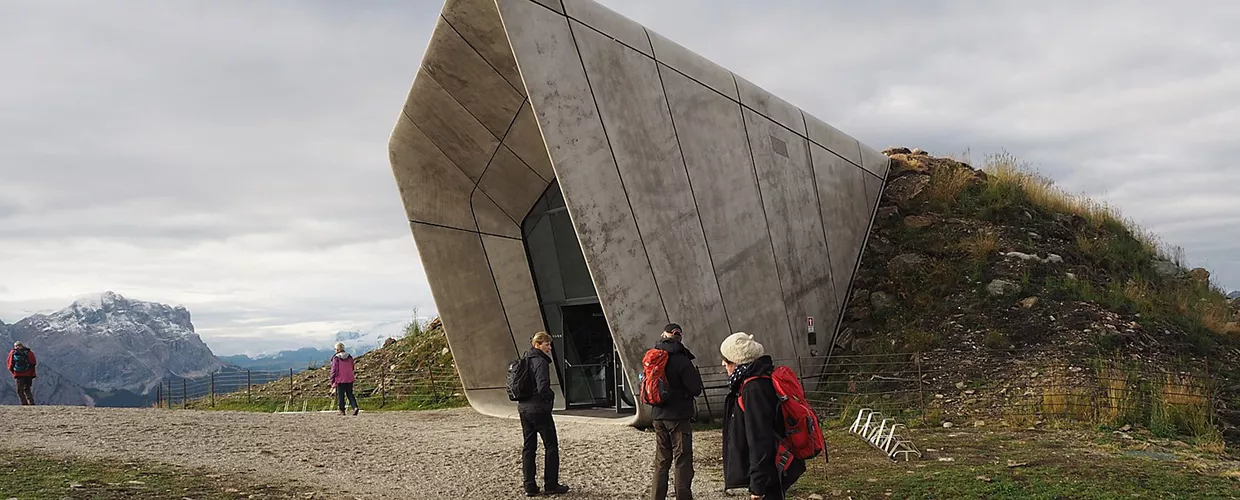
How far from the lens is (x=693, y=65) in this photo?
50.0 ft

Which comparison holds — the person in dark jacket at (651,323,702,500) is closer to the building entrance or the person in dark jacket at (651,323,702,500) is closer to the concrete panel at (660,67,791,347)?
the concrete panel at (660,67,791,347)

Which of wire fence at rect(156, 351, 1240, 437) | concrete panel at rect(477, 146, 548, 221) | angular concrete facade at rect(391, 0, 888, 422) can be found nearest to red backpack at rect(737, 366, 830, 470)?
wire fence at rect(156, 351, 1240, 437)

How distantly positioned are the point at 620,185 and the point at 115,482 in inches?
310

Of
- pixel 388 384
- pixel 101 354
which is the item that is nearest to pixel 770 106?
pixel 388 384

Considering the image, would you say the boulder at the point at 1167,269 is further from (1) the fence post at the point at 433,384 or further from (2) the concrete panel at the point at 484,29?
(1) the fence post at the point at 433,384

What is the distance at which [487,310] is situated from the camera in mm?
17953

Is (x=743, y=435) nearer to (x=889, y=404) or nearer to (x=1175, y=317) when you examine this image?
(x=889, y=404)

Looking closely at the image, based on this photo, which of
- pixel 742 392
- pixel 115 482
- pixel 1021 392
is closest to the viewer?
pixel 742 392

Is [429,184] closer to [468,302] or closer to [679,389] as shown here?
[468,302]

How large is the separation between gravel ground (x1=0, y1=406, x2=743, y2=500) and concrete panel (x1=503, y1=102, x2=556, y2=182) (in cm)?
510

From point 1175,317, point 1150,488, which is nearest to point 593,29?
point 1150,488

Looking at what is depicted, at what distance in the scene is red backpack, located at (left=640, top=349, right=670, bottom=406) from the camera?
6.75 meters

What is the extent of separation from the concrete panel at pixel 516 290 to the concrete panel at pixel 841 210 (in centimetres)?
622

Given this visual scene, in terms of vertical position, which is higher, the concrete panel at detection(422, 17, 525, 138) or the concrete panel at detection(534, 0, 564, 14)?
the concrete panel at detection(534, 0, 564, 14)
